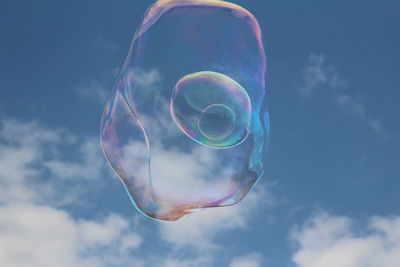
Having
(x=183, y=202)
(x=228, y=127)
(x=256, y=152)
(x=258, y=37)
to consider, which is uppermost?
A: (x=258, y=37)

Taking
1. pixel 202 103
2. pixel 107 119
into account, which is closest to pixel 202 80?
pixel 202 103

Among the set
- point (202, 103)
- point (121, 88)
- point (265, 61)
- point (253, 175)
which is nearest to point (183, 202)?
point (253, 175)

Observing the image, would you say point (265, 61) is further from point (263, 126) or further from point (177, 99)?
point (177, 99)

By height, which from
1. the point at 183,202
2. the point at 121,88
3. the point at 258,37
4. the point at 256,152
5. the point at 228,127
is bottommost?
the point at 183,202

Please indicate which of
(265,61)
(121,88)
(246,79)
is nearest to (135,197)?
(121,88)

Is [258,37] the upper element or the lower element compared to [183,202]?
upper

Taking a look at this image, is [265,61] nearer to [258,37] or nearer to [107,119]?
[258,37]

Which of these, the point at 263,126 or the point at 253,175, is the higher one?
the point at 263,126
